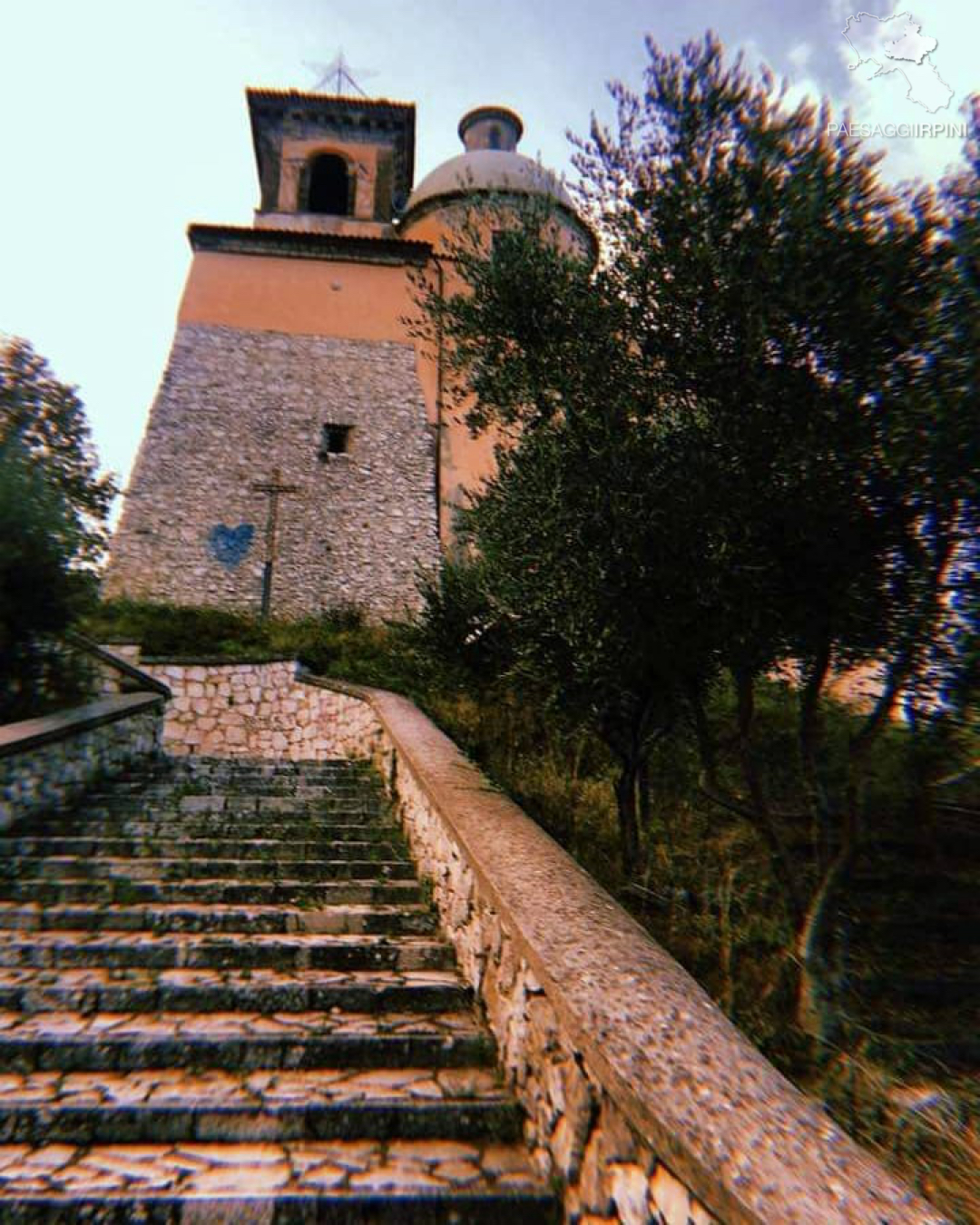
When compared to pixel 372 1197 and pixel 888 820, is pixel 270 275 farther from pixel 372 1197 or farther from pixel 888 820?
pixel 372 1197

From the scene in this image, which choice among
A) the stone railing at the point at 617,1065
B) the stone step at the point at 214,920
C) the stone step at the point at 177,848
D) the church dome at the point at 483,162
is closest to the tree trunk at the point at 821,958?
the stone railing at the point at 617,1065

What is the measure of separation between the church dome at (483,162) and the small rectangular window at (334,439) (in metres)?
6.49

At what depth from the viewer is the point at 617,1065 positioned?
6.21 feet

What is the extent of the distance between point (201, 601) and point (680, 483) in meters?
13.4

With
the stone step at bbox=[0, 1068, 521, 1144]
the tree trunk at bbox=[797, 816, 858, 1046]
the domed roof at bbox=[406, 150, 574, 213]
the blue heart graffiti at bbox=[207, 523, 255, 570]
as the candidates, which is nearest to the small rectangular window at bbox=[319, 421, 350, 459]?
the blue heart graffiti at bbox=[207, 523, 255, 570]

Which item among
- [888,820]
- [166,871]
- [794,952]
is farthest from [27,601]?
[888,820]

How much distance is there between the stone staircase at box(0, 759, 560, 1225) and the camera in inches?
89.3

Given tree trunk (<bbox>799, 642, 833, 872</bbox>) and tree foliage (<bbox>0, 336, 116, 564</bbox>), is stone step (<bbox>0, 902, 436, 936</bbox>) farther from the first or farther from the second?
tree foliage (<bbox>0, 336, 116, 564</bbox>)

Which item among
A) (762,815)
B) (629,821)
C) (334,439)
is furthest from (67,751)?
(334,439)

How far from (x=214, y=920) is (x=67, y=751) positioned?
294 centimetres

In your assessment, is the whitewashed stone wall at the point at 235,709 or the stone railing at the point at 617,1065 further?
the whitewashed stone wall at the point at 235,709

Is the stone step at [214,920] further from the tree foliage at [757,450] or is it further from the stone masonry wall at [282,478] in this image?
the stone masonry wall at [282,478]

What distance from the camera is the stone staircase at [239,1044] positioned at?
2.27 m

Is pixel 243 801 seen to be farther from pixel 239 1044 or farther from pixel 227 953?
pixel 239 1044
